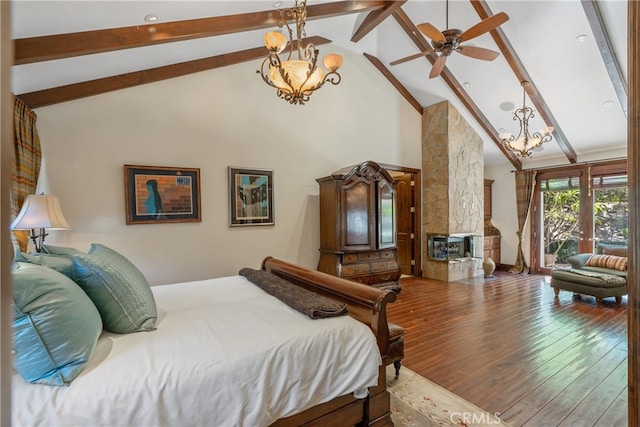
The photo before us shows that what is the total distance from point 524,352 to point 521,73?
401cm

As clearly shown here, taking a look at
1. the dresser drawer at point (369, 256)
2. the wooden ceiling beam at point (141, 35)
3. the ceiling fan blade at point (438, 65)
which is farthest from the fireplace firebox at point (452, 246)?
the wooden ceiling beam at point (141, 35)

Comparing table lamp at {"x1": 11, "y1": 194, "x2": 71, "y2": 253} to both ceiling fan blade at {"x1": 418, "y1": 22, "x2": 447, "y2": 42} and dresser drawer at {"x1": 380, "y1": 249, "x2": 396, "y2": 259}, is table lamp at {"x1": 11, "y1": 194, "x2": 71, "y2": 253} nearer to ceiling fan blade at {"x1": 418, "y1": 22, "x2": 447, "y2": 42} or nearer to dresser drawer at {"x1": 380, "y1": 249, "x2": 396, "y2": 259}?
ceiling fan blade at {"x1": 418, "y1": 22, "x2": 447, "y2": 42}

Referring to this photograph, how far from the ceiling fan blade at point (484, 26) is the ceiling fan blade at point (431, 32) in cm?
21

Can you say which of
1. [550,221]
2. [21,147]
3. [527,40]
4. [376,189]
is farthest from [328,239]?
[550,221]

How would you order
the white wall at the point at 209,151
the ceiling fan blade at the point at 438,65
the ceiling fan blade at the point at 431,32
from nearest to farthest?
the ceiling fan blade at the point at 431,32, the white wall at the point at 209,151, the ceiling fan blade at the point at 438,65

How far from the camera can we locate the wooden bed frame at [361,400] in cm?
159

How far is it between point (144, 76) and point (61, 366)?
137 inches

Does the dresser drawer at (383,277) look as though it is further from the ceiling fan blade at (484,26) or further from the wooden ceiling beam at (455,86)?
the wooden ceiling beam at (455,86)

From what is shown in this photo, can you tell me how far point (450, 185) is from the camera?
19.1 feet

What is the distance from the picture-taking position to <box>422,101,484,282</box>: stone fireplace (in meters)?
5.84

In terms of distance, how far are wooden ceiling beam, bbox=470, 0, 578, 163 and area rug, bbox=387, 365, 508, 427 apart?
14.6ft

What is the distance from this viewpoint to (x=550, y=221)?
22.1 feet

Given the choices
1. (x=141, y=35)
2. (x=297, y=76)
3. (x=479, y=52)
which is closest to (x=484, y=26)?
(x=479, y=52)

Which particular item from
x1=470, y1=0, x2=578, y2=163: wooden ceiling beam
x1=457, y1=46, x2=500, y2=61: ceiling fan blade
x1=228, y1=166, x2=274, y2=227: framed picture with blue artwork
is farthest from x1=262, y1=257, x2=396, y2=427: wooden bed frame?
x1=470, y1=0, x2=578, y2=163: wooden ceiling beam
